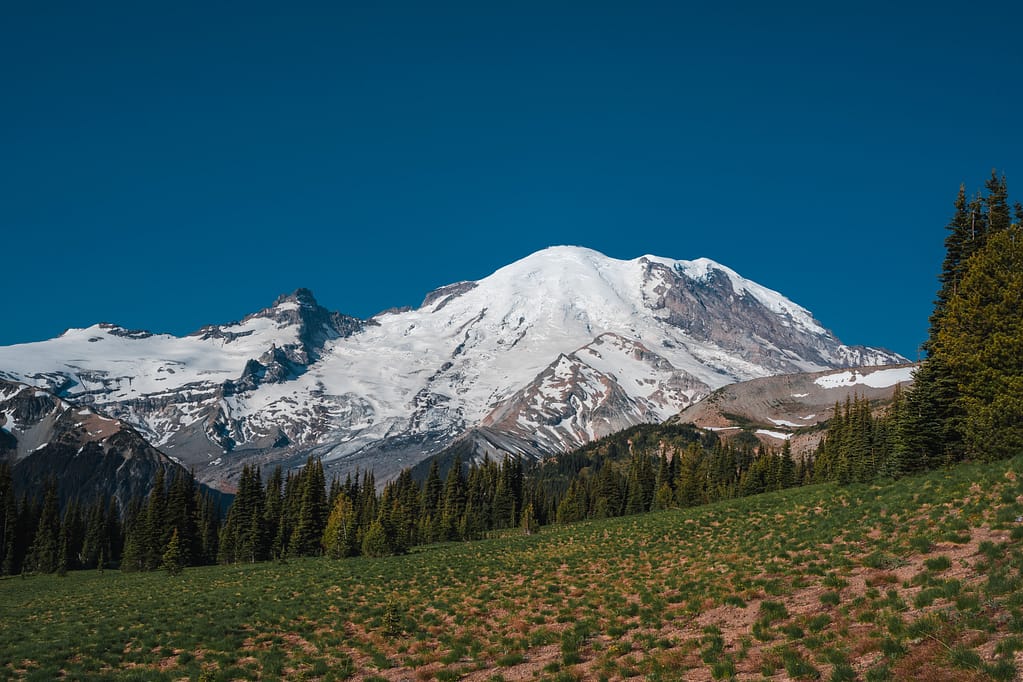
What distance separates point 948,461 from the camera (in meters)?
43.8

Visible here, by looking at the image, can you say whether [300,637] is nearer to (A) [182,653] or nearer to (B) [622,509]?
(A) [182,653]

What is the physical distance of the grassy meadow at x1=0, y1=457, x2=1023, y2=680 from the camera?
18.3 m

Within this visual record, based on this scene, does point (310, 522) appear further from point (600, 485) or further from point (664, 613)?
point (664, 613)

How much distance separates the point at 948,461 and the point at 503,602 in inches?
1075

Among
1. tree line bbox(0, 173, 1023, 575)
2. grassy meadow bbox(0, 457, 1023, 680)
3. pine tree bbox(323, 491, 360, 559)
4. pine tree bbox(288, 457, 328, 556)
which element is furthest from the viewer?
pine tree bbox(288, 457, 328, 556)

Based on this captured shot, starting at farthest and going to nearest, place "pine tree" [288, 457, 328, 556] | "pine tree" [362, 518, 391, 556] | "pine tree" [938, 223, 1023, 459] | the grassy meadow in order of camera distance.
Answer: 1. "pine tree" [288, 457, 328, 556]
2. "pine tree" [362, 518, 391, 556]
3. "pine tree" [938, 223, 1023, 459]
4. the grassy meadow

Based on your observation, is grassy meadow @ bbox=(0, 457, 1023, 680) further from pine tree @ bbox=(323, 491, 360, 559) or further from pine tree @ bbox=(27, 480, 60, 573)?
pine tree @ bbox=(27, 480, 60, 573)

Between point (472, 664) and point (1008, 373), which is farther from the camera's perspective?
point (1008, 373)

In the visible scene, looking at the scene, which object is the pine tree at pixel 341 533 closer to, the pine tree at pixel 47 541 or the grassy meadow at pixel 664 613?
the grassy meadow at pixel 664 613

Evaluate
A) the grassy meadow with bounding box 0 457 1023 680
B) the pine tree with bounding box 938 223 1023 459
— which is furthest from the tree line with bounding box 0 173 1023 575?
the grassy meadow with bounding box 0 457 1023 680

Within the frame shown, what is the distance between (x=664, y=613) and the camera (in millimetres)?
26656

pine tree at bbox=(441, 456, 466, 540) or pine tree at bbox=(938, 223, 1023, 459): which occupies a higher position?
pine tree at bbox=(938, 223, 1023, 459)

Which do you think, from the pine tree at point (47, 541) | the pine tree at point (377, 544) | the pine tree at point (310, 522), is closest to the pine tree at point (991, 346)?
the pine tree at point (377, 544)

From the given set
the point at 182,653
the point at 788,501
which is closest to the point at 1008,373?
the point at 788,501
